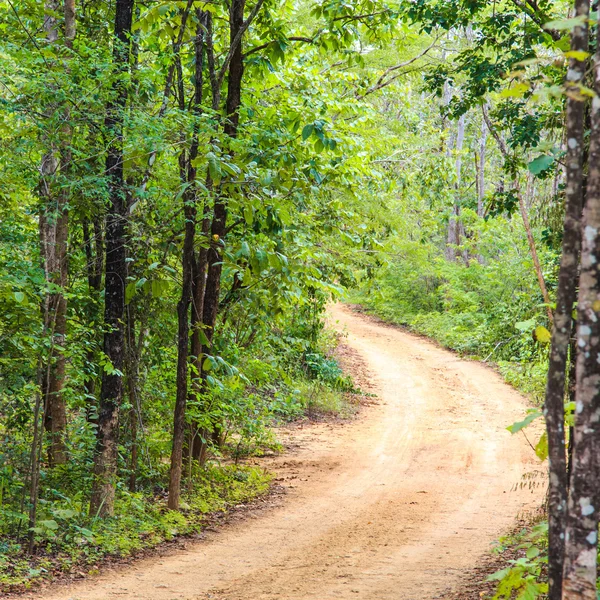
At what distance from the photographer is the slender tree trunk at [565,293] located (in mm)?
3498

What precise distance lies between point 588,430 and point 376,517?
6.39 metres

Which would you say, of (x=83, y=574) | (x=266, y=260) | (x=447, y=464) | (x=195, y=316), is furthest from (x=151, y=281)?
(x=447, y=464)

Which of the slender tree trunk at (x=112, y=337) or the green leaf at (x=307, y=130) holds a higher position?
the green leaf at (x=307, y=130)

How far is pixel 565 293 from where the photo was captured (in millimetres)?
3486

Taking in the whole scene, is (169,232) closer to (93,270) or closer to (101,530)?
(93,270)

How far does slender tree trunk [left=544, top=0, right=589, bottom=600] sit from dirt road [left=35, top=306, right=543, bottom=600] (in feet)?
10.3

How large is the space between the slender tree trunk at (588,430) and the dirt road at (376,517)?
340cm

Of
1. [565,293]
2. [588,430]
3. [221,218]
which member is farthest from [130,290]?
[588,430]

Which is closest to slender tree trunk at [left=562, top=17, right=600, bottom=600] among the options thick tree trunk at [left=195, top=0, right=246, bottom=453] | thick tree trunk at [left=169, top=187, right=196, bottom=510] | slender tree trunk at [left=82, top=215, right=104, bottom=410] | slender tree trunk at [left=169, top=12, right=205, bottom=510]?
slender tree trunk at [left=169, top=12, right=205, bottom=510]

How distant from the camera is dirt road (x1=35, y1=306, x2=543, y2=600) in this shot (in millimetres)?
6598

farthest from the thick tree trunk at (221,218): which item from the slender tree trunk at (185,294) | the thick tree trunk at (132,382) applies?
the thick tree trunk at (132,382)

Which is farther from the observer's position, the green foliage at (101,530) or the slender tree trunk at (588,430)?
the green foliage at (101,530)

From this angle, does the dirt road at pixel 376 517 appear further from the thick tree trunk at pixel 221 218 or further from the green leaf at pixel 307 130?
the green leaf at pixel 307 130

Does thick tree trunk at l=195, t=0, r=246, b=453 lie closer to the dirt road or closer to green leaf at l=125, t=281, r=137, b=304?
green leaf at l=125, t=281, r=137, b=304
